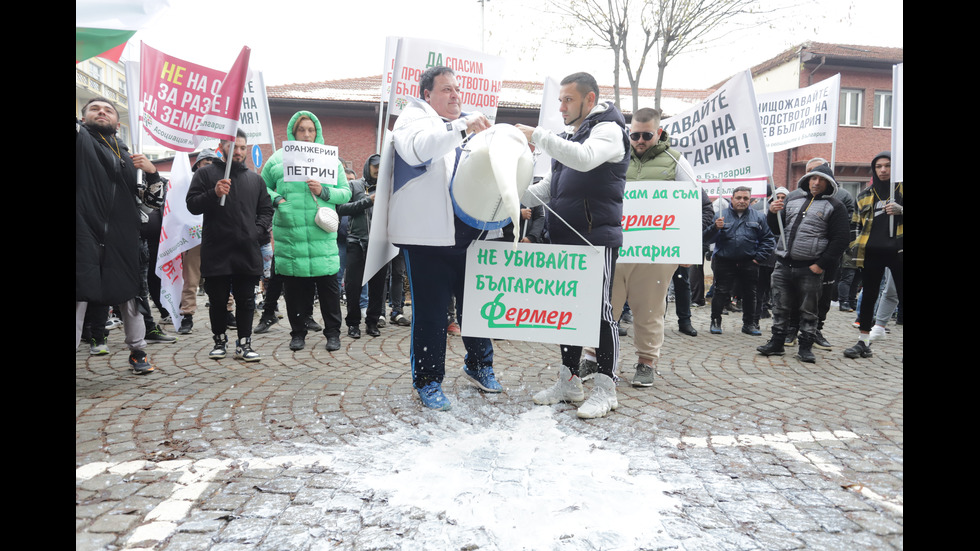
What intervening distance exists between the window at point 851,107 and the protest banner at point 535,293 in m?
25.4

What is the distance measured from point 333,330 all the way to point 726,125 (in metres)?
4.64

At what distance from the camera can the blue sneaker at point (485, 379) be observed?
4293 millimetres

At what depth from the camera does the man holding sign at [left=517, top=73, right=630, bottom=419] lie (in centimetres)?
356

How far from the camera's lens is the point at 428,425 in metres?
3.54

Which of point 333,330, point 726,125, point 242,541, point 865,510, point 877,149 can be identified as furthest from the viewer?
point 877,149

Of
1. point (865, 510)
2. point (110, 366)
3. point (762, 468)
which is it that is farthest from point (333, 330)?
point (865, 510)

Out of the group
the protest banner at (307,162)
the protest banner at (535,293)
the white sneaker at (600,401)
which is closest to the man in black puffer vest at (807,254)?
the white sneaker at (600,401)

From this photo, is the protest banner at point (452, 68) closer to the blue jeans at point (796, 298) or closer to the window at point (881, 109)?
the blue jeans at point (796, 298)

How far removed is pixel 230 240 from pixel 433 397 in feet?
8.22

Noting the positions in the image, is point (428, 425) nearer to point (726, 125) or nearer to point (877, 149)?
point (726, 125)

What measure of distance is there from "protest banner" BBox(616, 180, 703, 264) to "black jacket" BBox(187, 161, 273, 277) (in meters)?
3.14

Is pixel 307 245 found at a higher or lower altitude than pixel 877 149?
lower

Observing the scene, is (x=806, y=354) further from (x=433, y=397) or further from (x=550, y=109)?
(x=550, y=109)

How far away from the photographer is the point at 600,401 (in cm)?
380
